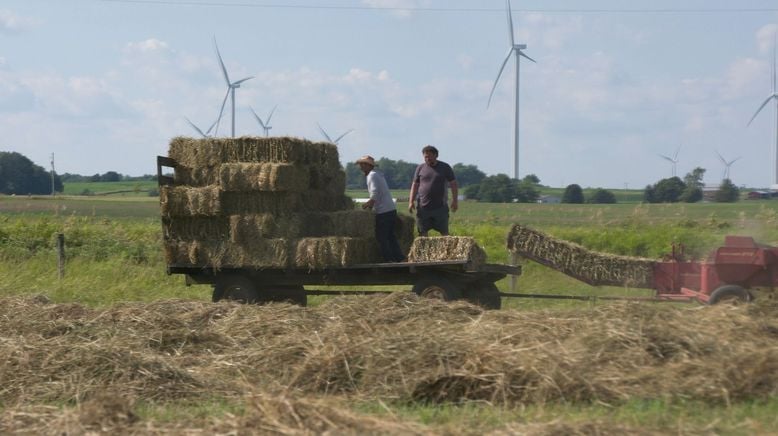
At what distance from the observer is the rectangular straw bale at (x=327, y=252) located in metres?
11.9

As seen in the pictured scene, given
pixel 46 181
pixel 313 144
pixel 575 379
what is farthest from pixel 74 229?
pixel 46 181

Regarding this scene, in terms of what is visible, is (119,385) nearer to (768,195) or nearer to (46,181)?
(768,195)

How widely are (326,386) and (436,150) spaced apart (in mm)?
6014

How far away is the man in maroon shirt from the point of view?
41.9ft

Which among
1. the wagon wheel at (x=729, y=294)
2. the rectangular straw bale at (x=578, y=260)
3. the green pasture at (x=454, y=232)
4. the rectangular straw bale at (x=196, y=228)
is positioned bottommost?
the green pasture at (x=454, y=232)

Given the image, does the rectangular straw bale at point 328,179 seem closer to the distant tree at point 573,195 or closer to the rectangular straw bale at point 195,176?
A: the rectangular straw bale at point 195,176

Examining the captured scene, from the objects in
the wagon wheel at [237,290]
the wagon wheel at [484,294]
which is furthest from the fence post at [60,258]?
the wagon wheel at [484,294]

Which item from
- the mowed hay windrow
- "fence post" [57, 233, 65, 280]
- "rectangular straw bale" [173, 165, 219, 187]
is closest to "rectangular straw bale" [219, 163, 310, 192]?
"rectangular straw bale" [173, 165, 219, 187]

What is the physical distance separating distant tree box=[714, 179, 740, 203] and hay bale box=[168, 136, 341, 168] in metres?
48.0

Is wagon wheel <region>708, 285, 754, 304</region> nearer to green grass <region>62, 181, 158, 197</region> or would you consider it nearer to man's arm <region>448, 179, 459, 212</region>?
man's arm <region>448, 179, 459, 212</region>

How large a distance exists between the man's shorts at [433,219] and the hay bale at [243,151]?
1461mm

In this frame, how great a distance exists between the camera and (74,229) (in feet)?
83.6

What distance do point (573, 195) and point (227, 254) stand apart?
5770 centimetres

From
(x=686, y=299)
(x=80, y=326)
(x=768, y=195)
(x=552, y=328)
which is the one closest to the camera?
(x=552, y=328)
